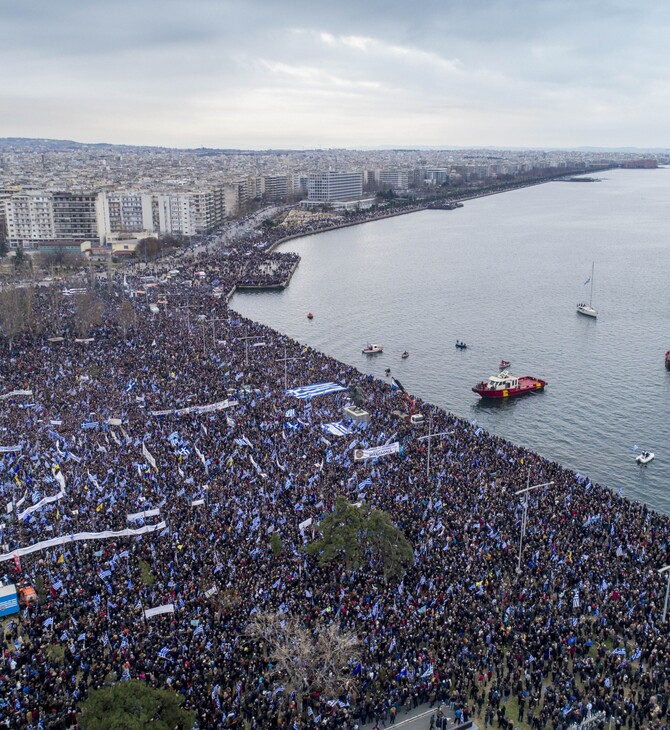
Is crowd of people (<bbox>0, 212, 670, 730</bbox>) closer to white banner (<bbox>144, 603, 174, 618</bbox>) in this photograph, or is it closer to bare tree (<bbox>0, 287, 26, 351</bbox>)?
white banner (<bbox>144, 603, 174, 618</bbox>)

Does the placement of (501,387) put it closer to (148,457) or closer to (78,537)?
(148,457)

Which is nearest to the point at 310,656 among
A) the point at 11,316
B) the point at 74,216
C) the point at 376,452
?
the point at 376,452

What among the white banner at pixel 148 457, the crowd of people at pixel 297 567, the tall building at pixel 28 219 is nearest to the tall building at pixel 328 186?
the tall building at pixel 28 219

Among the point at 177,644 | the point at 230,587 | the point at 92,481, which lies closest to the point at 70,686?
the point at 177,644

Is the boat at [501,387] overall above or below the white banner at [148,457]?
below

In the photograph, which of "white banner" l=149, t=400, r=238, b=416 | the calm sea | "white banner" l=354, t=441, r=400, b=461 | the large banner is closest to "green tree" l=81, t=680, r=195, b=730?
the large banner

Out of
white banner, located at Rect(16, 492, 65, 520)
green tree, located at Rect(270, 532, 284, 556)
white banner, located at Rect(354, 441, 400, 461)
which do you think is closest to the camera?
green tree, located at Rect(270, 532, 284, 556)

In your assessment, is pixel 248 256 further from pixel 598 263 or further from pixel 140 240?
pixel 598 263

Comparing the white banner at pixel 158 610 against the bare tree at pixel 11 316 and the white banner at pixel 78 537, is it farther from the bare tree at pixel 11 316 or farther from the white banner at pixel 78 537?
the bare tree at pixel 11 316
